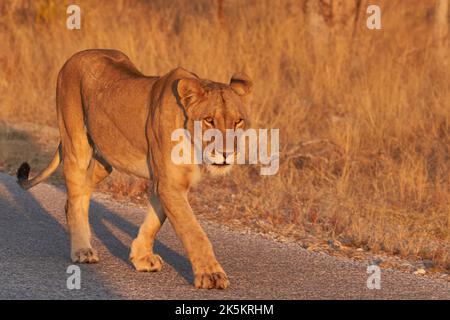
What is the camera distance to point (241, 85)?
5.11m

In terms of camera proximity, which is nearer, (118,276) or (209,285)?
(209,285)

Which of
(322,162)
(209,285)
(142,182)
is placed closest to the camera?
(209,285)

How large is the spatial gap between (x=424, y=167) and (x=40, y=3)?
24.0ft

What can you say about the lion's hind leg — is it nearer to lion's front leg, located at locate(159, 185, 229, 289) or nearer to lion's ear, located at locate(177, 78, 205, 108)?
lion's front leg, located at locate(159, 185, 229, 289)

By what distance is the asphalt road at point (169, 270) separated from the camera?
4.78m

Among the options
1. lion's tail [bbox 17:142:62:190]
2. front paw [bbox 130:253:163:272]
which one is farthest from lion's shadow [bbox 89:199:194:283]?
lion's tail [bbox 17:142:62:190]

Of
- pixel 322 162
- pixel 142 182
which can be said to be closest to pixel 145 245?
pixel 142 182

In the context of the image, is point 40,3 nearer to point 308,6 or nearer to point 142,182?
point 308,6

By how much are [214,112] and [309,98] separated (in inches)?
211

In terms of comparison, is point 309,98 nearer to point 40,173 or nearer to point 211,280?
point 40,173

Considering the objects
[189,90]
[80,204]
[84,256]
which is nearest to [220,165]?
[189,90]

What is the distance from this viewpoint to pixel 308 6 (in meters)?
11.4

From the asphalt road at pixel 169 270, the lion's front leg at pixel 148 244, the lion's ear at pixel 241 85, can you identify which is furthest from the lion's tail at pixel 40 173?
the lion's ear at pixel 241 85

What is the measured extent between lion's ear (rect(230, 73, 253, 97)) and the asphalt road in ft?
3.14
